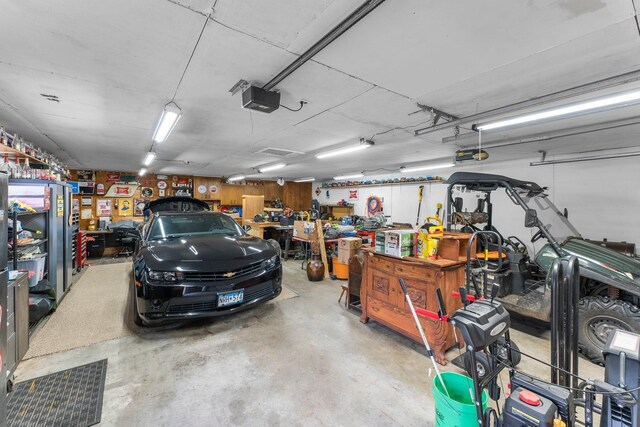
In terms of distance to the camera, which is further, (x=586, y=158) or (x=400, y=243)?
(x=586, y=158)

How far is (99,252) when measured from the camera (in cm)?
755

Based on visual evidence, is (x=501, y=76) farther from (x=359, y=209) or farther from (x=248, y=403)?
(x=359, y=209)

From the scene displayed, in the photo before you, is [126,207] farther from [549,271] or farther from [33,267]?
[549,271]

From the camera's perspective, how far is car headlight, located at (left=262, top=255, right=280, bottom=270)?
11.3ft

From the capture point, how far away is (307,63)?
7.54 feet

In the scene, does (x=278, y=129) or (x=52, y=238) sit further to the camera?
(x=278, y=129)

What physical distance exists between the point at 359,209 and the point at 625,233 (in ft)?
24.6

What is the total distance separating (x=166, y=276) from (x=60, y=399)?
1.15m

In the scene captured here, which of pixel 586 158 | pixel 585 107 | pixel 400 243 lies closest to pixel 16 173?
pixel 400 243

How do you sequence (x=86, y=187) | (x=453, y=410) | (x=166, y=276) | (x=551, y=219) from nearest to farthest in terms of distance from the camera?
(x=453, y=410) → (x=166, y=276) → (x=551, y=219) → (x=86, y=187)

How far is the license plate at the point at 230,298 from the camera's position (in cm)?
297

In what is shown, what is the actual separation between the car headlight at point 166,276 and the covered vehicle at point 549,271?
123 inches

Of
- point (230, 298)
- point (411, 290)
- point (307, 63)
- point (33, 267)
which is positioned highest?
point (307, 63)

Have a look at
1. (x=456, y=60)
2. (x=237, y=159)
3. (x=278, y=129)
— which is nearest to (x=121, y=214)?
(x=237, y=159)
